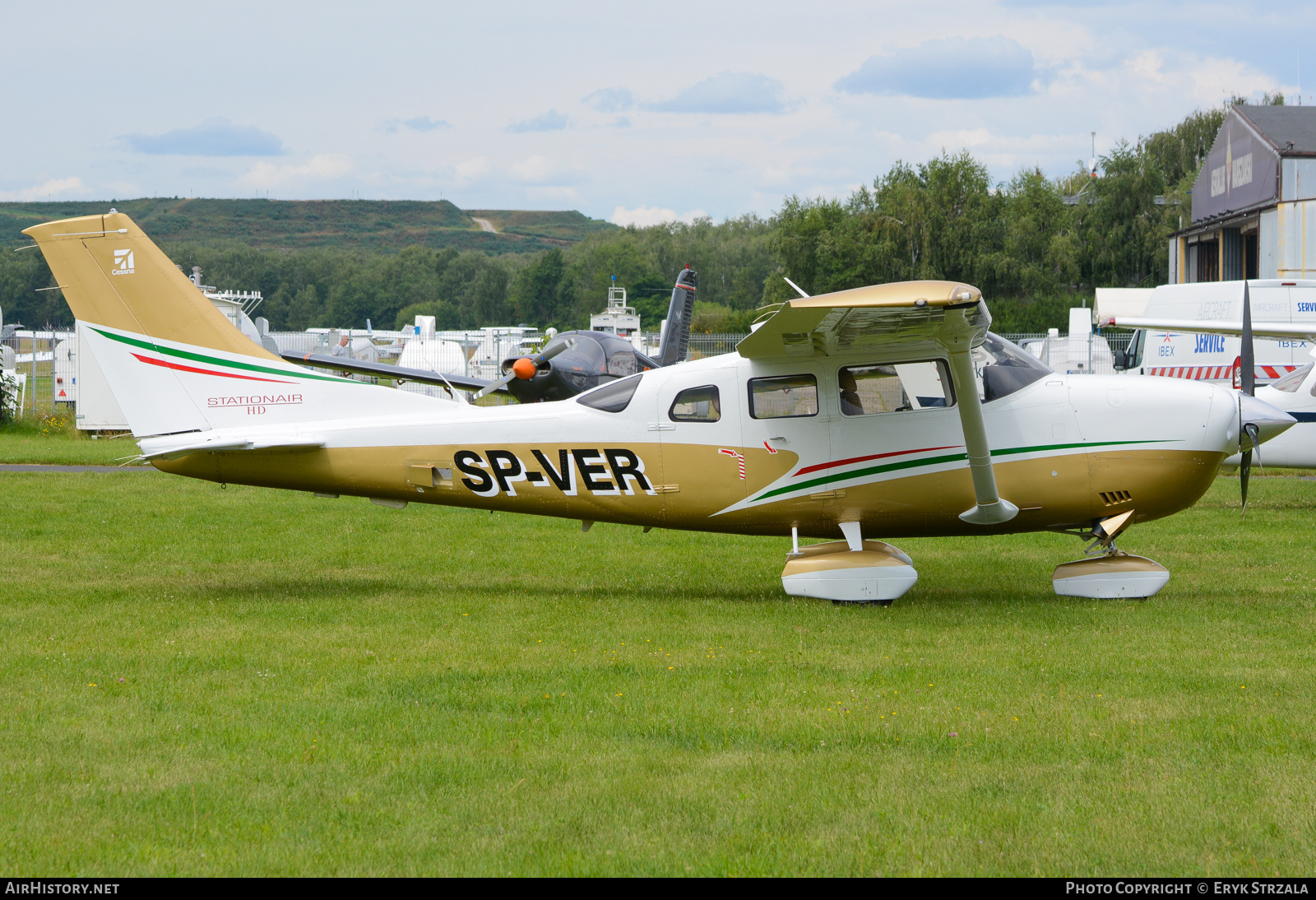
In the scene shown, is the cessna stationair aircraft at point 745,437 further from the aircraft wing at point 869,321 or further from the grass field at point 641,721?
the grass field at point 641,721

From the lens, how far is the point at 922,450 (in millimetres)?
9484

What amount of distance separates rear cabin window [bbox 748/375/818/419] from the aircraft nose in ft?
11.8

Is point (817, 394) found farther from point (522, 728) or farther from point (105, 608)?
point (105, 608)

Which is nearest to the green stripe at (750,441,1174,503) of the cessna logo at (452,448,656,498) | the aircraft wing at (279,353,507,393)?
the cessna logo at (452,448,656,498)

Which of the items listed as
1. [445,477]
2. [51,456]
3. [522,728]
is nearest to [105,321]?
[445,477]

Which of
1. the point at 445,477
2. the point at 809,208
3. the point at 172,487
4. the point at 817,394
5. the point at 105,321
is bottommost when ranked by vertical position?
the point at 172,487

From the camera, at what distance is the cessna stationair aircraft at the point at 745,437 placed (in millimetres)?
9367

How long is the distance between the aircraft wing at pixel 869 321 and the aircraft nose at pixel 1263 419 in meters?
2.35

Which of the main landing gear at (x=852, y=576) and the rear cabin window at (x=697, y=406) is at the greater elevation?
the rear cabin window at (x=697, y=406)

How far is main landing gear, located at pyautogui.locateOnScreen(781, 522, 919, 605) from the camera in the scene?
9.28 m

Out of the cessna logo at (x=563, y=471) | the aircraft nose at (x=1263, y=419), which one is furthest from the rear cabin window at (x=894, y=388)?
the aircraft nose at (x=1263, y=419)

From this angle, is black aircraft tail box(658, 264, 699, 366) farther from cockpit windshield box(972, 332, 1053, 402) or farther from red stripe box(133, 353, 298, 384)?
red stripe box(133, 353, 298, 384)

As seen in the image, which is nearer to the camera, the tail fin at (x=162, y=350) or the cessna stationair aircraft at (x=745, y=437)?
the cessna stationair aircraft at (x=745, y=437)

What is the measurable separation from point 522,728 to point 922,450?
482cm
